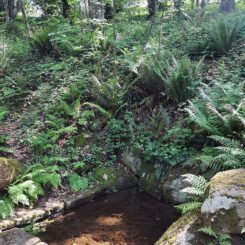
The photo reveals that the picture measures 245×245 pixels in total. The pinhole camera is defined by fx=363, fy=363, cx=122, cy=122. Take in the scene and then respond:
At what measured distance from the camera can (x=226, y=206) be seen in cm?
419

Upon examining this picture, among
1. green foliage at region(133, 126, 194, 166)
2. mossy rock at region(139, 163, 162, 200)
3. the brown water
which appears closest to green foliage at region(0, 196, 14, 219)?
the brown water

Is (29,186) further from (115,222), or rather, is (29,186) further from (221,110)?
(221,110)

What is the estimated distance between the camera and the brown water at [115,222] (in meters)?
5.13

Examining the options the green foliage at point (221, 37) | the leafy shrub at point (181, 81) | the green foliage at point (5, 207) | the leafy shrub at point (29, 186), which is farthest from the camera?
the green foliage at point (221, 37)

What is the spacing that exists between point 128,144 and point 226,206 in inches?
A: 125

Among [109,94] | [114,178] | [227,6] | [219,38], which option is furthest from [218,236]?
[227,6]

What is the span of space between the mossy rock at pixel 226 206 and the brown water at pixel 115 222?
3.70ft

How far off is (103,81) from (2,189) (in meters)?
3.84

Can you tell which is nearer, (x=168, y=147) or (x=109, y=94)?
(x=168, y=147)

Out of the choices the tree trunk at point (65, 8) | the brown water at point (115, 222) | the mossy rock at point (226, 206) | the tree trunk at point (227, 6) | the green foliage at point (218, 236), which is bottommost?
the brown water at point (115, 222)

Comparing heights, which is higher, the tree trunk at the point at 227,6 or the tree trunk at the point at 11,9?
the tree trunk at the point at 11,9

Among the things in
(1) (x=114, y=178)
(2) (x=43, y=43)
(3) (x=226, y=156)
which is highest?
(2) (x=43, y=43)

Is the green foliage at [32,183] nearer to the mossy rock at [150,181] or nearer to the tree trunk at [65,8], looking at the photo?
the mossy rock at [150,181]

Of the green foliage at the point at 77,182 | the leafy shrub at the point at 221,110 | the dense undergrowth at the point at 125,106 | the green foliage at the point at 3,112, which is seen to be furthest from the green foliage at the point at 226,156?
the green foliage at the point at 3,112
